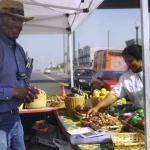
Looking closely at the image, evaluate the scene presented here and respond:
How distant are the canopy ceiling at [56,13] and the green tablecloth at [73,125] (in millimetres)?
1774

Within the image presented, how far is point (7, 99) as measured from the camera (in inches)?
124

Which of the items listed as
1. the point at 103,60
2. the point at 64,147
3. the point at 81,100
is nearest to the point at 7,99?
the point at 64,147

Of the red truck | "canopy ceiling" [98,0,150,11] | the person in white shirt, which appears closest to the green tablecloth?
the person in white shirt

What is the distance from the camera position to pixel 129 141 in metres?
3.26

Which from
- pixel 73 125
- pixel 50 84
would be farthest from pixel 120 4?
pixel 73 125

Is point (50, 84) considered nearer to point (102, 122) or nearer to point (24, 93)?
point (102, 122)

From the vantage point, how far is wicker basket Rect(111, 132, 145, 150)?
10.4 ft

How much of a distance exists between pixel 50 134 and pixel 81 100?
784 mm

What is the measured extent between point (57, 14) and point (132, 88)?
376 cm

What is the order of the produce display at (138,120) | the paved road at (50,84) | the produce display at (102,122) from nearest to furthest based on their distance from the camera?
the produce display at (138,120), the produce display at (102,122), the paved road at (50,84)

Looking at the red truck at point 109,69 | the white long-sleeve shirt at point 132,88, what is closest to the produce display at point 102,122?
the white long-sleeve shirt at point 132,88

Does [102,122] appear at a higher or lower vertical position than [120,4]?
lower

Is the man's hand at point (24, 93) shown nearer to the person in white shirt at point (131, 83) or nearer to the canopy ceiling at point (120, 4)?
the person in white shirt at point (131, 83)

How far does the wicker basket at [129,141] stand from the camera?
10.4 feet
